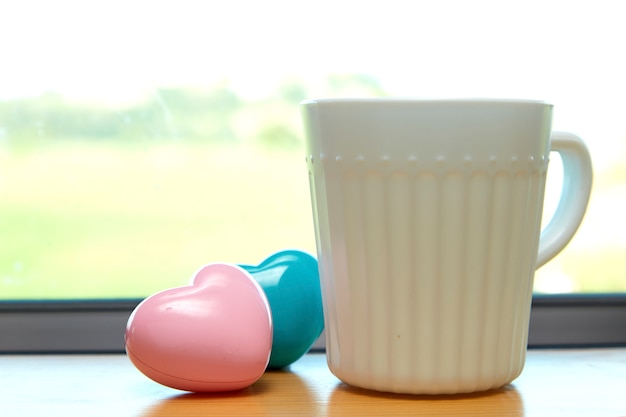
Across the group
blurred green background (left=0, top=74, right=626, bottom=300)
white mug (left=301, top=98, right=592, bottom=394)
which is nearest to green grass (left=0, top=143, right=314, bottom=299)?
blurred green background (left=0, top=74, right=626, bottom=300)

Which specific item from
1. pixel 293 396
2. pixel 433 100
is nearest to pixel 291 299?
pixel 293 396

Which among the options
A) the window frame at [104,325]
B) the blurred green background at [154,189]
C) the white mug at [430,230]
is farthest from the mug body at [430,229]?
the blurred green background at [154,189]

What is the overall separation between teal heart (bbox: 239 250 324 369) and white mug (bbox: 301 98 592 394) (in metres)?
0.07

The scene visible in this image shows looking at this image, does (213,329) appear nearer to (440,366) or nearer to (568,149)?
(440,366)

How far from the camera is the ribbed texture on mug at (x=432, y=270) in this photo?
62cm

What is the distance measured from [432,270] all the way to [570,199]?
0.52 ft

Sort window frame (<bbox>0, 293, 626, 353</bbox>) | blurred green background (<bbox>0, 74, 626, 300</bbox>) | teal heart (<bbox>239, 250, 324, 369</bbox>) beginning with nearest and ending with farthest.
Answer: teal heart (<bbox>239, 250, 324, 369</bbox>) < window frame (<bbox>0, 293, 626, 353</bbox>) < blurred green background (<bbox>0, 74, 626, 300</bbox>)

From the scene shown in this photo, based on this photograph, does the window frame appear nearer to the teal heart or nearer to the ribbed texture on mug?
the teal heart

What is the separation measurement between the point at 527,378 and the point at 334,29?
1.51ft

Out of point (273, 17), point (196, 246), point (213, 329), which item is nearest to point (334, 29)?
point (273, 17)

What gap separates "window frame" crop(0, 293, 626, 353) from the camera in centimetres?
87

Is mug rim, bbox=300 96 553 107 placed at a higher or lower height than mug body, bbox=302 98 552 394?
higher

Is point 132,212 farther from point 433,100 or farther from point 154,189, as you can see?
point 433,100

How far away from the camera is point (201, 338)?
0.64 meters
